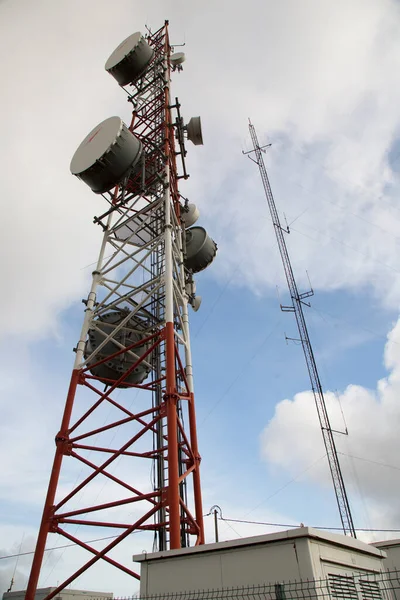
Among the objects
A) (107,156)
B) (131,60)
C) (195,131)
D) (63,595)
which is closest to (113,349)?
(107,156)

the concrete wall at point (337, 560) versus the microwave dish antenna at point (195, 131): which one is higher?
the microwave dish antenna at point (195, 131)

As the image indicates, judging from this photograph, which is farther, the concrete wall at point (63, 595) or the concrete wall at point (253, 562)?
the concrete wall at point (63, 595)

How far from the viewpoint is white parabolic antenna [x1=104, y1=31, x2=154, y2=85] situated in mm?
18875

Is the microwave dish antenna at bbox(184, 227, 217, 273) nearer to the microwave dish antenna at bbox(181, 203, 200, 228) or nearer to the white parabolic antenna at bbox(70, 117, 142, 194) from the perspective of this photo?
the microwave dish antenna at bbox(181, 203, 200, 228)

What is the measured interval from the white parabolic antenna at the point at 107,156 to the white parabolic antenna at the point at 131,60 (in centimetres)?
614

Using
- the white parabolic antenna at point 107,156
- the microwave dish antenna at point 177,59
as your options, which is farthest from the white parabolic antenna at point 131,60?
the white parabolic antenna at point 107,156

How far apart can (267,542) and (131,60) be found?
1972cm

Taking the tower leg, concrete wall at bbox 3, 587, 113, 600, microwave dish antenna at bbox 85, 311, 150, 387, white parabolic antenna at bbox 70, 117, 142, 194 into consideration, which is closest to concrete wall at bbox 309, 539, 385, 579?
the tower leg

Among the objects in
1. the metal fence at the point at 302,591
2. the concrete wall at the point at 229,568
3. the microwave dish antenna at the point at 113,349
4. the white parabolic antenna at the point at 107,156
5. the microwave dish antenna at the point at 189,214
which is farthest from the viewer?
the microwave dish antenna at the point at 189,214

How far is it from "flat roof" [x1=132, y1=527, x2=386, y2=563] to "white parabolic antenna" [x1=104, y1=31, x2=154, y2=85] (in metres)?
19.3

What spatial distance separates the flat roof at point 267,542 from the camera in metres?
6.18

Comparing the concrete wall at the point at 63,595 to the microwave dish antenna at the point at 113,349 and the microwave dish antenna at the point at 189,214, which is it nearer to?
the microwave dish antenna at the point at 113,349

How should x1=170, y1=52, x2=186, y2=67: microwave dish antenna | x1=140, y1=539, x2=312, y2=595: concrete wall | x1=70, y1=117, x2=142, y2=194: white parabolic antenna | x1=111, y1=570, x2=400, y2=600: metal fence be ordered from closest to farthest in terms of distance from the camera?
x1=111, y1=570, x2=400, y2=600: metal fence, x1=140, y1=539, x2=312, y2=595: concrete wall, x1=70, y1=117, x2=142, y2=194: white parabolic antenna, x1=170, y1=52, x2=186, y2=67: microwave dish antenna

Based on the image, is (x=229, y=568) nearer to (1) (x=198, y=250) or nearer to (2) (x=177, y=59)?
(1) (x=198, y=250)
